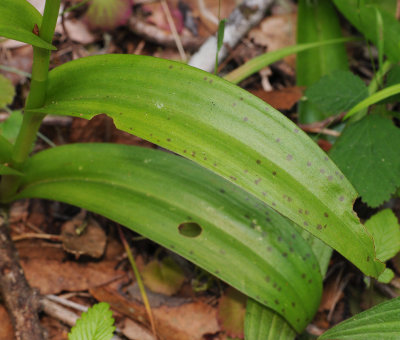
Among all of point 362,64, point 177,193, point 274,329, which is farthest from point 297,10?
point 274,329

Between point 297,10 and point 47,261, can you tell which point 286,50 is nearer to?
point 297,10

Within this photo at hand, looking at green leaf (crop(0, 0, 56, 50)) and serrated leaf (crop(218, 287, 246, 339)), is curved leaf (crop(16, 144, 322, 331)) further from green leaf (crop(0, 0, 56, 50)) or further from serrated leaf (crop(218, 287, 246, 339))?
green leaf (crop(0, 0, 56, 50))

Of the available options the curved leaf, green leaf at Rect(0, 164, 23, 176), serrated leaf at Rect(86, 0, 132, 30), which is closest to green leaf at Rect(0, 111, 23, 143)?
the curved leaf

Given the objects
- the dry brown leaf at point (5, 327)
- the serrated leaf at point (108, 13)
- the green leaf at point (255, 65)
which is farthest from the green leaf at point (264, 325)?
the serrated leaf at point (108, 13)

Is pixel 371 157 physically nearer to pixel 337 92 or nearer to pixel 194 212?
pixel 337 92

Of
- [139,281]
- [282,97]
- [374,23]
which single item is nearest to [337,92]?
[282,97]

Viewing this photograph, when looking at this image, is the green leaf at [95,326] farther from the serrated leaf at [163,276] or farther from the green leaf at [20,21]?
the green leaf at [20,21]
